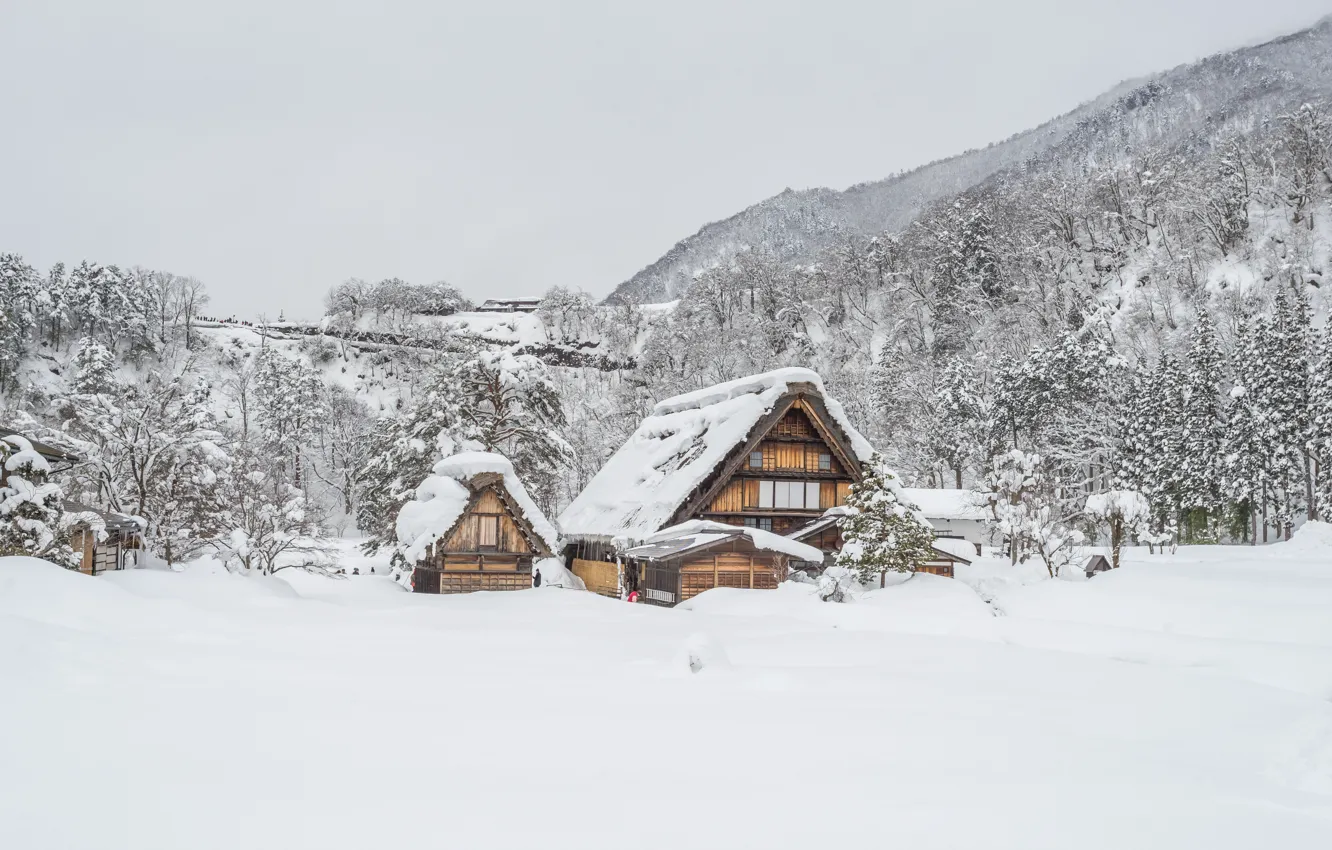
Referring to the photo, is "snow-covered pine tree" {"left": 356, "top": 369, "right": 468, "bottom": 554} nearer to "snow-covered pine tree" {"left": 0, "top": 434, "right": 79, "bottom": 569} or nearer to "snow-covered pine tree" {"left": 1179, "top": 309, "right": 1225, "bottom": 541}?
"snow-covered pine tree" {"left": 0, "top": 434, "right": 79, "bottom": 569}

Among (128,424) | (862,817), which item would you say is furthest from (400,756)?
(128,424)

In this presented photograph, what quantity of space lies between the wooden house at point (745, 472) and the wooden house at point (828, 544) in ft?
3.71

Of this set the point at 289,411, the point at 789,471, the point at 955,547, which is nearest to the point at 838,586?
the point at 789,471

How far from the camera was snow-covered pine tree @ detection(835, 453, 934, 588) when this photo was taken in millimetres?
23750

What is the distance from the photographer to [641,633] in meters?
16.6

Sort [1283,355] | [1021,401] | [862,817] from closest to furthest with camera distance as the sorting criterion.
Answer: [862,817] → [1283,355] → [1021,401]

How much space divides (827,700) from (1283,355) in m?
46.1

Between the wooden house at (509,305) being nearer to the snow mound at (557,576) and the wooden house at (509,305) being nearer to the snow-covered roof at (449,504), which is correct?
the snow mound at (557,576)

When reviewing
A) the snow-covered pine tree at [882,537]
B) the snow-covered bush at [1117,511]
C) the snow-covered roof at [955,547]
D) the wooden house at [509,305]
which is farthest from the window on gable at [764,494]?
the wooden house at [509,305]

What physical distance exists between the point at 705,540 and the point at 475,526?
7.88 meters

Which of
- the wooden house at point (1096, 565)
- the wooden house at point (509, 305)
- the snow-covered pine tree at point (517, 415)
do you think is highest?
the wooden house at point (509, 305)

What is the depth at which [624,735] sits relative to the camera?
777cm

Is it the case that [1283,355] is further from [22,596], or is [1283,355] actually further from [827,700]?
[22,596]

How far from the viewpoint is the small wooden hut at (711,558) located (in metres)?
27.3
